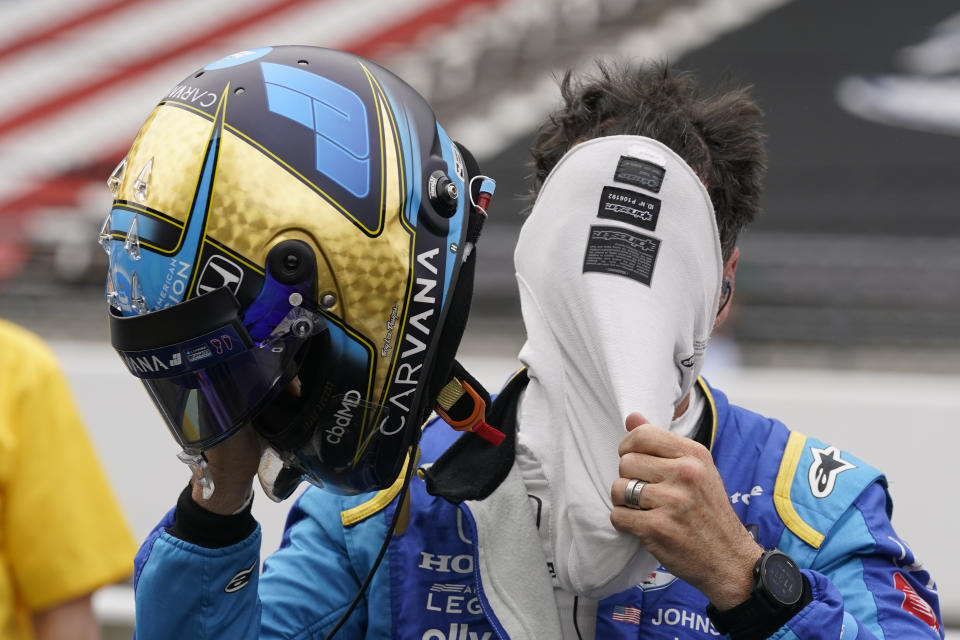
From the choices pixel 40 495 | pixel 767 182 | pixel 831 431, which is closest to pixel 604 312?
pixel 40 495

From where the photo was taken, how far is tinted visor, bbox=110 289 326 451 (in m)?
1.10

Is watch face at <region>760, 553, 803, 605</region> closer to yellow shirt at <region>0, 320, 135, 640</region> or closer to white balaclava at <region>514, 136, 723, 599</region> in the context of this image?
white balaclava at <region>514, 136, 723, 599</region>

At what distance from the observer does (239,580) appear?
4.07 feet

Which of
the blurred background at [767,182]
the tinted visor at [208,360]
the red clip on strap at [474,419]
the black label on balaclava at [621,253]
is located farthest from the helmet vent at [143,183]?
the blurred background at [767,182]

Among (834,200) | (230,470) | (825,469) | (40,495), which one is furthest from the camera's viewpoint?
(834,200)

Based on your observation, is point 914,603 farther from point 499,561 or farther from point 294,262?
point 294,262

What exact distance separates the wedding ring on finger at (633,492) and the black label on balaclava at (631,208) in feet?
1.04

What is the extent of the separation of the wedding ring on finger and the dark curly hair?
0.44 meters

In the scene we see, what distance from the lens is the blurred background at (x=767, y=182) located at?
13.2ft

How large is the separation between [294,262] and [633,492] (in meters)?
0.40

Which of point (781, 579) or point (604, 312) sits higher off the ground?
point (604, 312)

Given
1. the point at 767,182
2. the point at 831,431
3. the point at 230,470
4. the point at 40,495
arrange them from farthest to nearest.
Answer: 1. the point at 767,182
2. the point at 831,431
3. the point at 40,495
4. the point at 230,470

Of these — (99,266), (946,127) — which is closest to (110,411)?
(99,266)

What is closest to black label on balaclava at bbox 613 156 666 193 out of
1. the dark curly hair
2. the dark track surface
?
the dark curly hair
